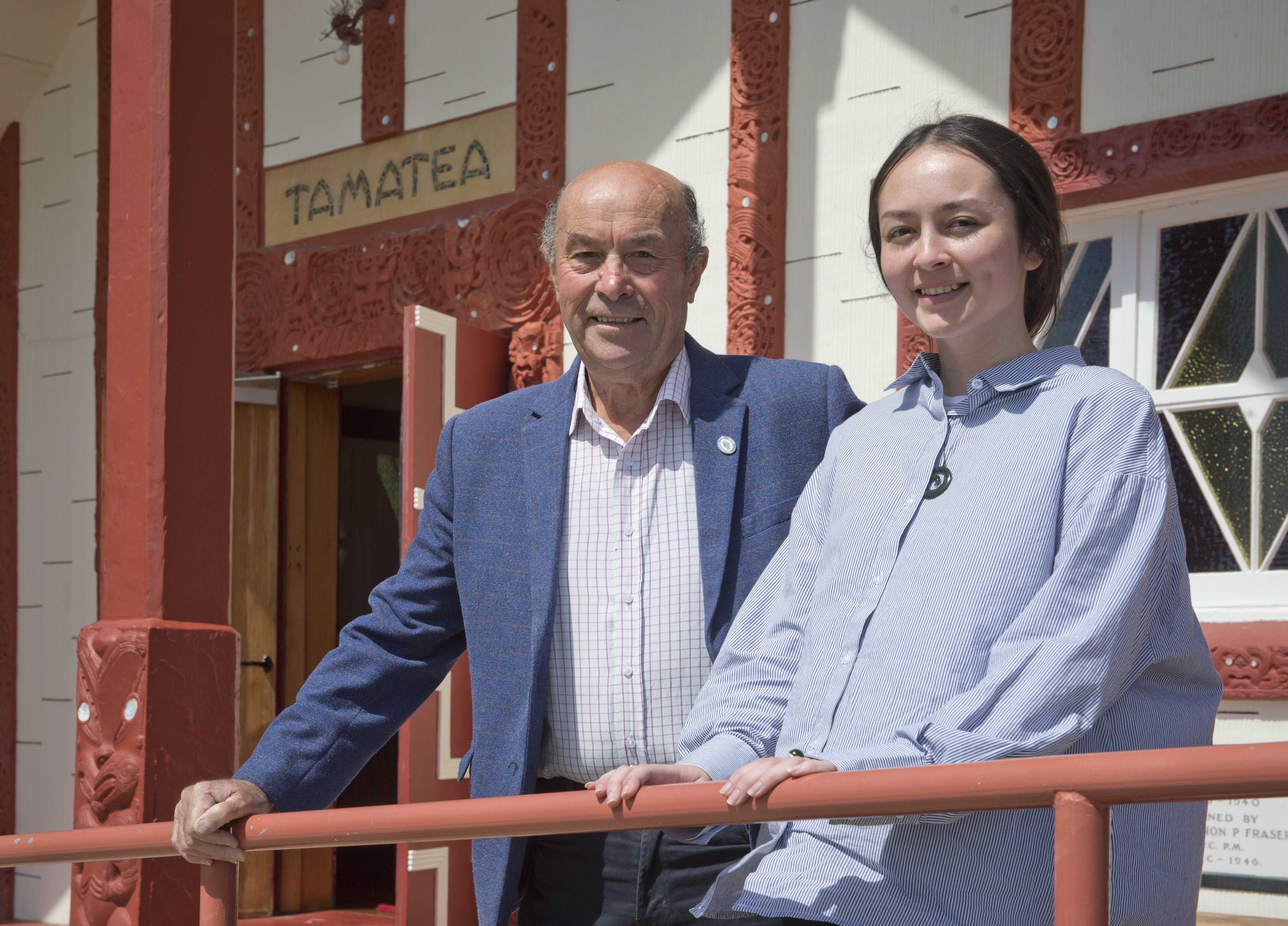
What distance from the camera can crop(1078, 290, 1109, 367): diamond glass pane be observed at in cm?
411

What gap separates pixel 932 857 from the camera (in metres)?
1.43

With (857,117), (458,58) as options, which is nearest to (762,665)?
(857,117)

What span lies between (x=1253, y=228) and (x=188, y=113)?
281cm

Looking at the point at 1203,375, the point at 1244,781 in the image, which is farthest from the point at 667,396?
the point at 1203,375

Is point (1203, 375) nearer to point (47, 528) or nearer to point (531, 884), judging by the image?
point (531, 884)

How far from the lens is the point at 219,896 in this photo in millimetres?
1913

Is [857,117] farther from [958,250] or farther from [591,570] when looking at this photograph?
[958,250]

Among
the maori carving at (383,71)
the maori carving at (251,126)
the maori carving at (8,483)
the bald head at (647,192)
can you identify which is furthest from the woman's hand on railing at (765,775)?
the maori carving at (8,483)

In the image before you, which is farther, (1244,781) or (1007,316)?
(1007,316)

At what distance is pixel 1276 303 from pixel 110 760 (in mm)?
3164

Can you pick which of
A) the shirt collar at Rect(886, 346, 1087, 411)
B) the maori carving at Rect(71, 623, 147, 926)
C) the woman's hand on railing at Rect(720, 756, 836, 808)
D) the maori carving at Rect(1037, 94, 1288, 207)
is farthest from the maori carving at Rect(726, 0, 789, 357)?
the woman's hand on railing at Rect(720, 756, 836, 808)

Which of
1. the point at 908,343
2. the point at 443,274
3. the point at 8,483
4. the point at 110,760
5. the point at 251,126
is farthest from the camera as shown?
the point at 8,483

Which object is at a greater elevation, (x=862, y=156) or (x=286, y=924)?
(x=862, y=156)

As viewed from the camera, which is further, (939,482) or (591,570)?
(591,570)
